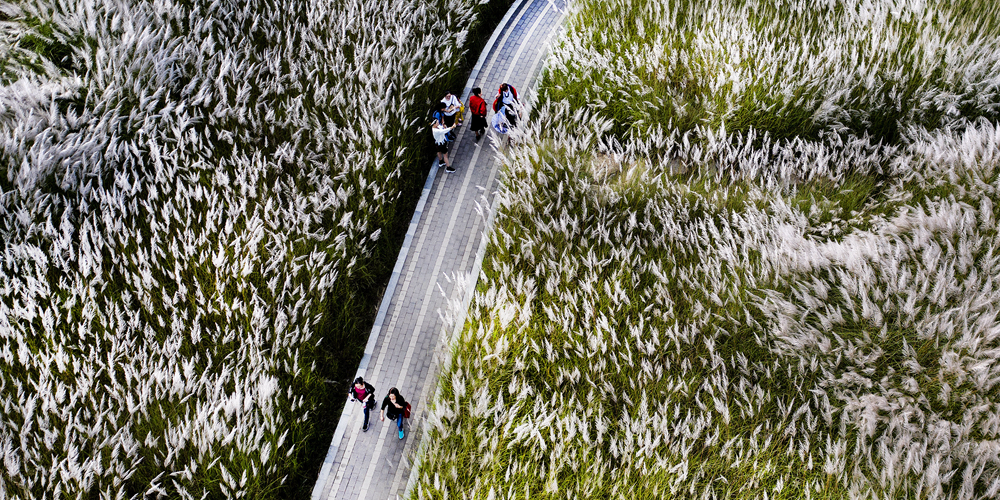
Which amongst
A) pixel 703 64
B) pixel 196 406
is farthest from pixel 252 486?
pixel 703 64

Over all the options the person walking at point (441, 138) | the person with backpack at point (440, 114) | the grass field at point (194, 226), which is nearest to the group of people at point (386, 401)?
the grass field at point (194, 226)

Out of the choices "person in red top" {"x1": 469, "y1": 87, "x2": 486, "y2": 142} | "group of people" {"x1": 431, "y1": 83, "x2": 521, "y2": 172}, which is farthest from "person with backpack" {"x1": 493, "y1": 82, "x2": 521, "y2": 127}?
"person in red top" {"x1": 469, "y1": 87, "x2": 486, "y2": 142}

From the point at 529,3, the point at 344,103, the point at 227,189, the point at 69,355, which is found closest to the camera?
the point at 69,355

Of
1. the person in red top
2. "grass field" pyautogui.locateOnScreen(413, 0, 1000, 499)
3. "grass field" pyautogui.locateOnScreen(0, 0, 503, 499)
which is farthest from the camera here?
the person in red top

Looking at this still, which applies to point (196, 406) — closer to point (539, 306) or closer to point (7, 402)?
point (7, 402)

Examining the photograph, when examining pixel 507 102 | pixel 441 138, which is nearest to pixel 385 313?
pixel 441 138

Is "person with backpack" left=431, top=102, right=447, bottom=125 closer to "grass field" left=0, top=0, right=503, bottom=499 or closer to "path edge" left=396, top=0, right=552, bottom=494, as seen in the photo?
"grass field" left=0, top=0, right=503, bottom=499

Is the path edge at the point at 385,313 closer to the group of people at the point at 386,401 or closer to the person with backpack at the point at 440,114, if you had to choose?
the group of people at the point at 386,401
